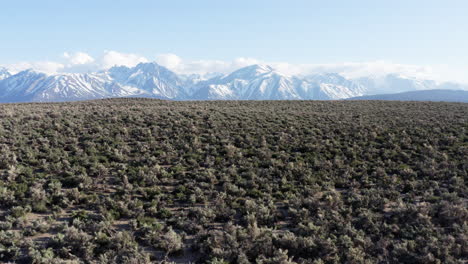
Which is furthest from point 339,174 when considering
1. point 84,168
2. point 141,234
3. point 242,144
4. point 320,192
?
point 84,168

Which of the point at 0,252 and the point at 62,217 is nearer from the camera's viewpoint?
the point at 0,252

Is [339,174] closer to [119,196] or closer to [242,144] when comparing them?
[242,144]

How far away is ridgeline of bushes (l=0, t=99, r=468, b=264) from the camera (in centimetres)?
828

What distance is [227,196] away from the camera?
11953 millimetres

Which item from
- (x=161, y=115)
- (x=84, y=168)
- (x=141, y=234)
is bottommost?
(x=141, y=234)

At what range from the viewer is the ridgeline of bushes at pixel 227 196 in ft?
27.2

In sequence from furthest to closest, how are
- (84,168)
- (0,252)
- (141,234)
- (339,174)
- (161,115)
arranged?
1. (161,115)
2. (339,174)
3. (84,168)
4. (141,234)
5. (0,252)

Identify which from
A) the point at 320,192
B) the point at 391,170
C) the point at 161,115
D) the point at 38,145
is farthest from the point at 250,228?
the point at 161,115

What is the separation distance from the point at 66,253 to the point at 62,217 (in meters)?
2.63

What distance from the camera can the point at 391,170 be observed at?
1542 centimetres

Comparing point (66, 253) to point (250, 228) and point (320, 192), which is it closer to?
point (250, 228)

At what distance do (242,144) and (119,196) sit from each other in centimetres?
1038

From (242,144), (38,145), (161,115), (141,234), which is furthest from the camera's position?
(161,115)

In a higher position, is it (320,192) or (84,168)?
(84,168)
